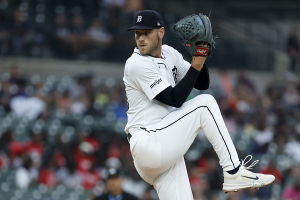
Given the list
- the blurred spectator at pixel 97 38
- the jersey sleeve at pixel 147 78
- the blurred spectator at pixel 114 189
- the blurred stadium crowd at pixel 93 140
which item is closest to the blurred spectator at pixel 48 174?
the blurred stadium crowd at pixel 93 140

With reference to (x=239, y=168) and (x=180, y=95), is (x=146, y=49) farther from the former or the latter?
(x=239, y=168)

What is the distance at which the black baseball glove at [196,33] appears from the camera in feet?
10.9

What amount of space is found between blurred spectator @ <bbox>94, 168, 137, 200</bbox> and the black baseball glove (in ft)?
7.86

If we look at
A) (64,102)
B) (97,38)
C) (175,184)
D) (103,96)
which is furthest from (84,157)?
(175,184)

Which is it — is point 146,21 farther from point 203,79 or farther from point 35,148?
point 35,148

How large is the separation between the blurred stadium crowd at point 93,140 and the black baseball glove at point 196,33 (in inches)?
148

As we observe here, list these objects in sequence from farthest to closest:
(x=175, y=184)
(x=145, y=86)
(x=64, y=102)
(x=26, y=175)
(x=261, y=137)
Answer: (x=64, y=102) → (x=261, y=137) → (x=26, y=175) → (x=175, y=184) → (x=145, y=86)

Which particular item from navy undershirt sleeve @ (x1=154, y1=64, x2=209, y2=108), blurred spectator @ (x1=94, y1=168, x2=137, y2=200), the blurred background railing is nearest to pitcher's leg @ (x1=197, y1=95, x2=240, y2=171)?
navy undershirt sleeve @ (x1=154, y1=64, x2=209, y2=108)

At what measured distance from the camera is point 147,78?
136 inches

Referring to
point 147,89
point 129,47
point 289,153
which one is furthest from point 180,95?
point 129,47

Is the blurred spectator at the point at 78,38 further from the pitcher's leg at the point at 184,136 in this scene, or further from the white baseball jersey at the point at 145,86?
the pitcher's leg at the point at 184,136

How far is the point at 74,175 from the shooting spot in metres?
7.61

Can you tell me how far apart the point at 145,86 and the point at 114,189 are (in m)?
2.19

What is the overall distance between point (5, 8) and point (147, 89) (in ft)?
28.2
